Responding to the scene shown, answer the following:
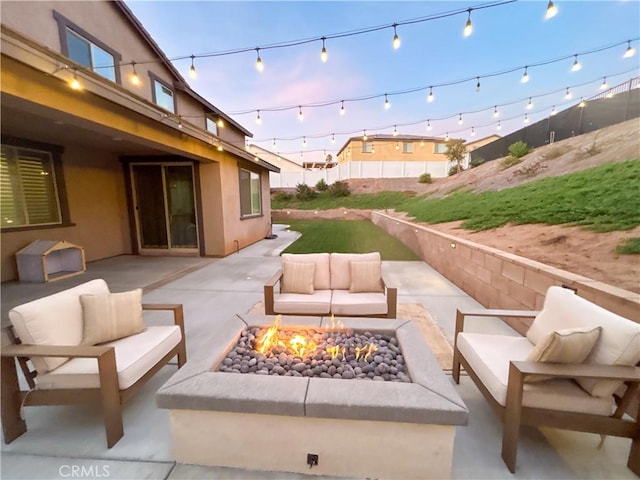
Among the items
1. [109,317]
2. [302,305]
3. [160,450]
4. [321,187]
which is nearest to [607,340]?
[302,305]

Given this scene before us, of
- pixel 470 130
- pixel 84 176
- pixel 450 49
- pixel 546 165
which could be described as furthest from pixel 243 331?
pixel 470 130

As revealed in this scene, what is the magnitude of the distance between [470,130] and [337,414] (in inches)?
558

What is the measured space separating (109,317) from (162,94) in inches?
297

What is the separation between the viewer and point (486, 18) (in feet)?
13.8

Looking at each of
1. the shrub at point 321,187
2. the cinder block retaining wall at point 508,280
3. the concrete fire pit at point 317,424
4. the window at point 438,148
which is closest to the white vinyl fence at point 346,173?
the shrub at point 321,187

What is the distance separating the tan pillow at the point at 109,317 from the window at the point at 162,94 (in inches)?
256

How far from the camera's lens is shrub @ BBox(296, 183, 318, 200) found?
77.5 ft

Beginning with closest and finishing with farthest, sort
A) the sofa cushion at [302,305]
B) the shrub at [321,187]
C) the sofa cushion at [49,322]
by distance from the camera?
the sofa cushion at [49,322], the sofa cushion at [302,305], the shrub at [321,187]

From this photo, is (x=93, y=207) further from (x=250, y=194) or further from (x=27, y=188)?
(x=250, y=194)

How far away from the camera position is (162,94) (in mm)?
7414

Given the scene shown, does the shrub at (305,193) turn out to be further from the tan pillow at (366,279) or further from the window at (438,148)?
the tan pillow at (366,279)

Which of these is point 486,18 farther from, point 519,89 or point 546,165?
point 546,165

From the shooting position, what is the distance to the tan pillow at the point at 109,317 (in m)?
1.95

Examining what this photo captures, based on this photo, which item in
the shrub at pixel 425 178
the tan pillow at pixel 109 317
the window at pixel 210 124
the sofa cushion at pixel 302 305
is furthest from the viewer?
the shrub at pixel 425 178
